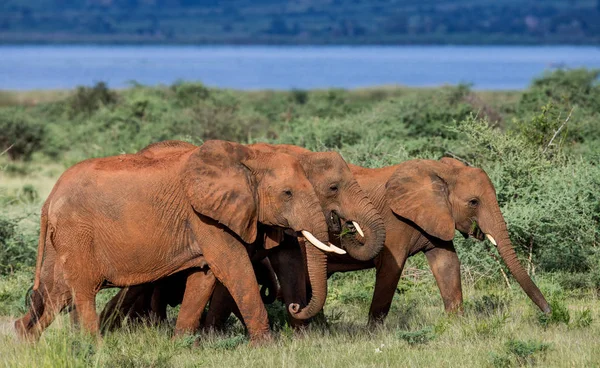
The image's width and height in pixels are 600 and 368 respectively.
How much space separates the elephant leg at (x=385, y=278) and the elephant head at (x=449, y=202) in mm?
388

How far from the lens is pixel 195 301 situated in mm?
10766

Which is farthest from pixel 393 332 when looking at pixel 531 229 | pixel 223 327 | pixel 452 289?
pixel 531 229

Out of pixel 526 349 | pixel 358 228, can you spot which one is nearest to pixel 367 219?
pixel 358 228

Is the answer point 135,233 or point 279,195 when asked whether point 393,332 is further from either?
point 135,233

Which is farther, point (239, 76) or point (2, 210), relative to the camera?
point (239, 76)

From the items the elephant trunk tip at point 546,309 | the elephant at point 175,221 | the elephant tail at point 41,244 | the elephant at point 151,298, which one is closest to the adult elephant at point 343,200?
the elephant at point 175,221

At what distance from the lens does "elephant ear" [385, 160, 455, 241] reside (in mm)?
11742

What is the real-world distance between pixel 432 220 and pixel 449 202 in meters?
0.31

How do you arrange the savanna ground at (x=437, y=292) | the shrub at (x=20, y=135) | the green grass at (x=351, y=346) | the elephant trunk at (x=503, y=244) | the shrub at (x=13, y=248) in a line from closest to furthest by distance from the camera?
the green grass at (x=351, y=346) → the savanna ground at (x=437, y=292) → the elephant trunk at (x=503, y=244) → the shrub at (x=13, y=248) → the shrub at (x=20, y=135)

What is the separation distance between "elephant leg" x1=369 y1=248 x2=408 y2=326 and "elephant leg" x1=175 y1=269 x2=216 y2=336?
182cm

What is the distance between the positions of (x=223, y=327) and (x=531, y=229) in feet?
14.1

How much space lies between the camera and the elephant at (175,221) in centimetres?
1045

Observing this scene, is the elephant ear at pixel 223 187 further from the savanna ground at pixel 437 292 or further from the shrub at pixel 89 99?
the shrub at pixel 89 99

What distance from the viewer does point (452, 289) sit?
11820mm
